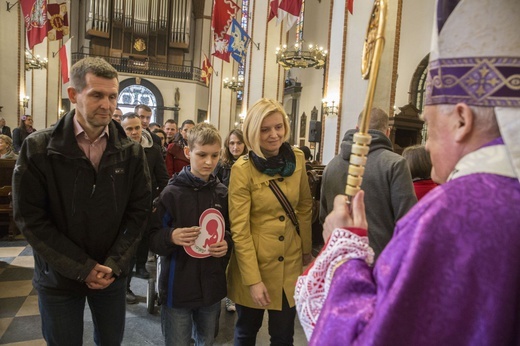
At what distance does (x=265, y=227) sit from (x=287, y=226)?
0.40 ft

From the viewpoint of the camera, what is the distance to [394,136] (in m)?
8.26

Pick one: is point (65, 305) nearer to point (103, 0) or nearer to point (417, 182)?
point (417, 182)

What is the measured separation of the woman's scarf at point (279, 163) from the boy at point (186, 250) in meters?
0.35

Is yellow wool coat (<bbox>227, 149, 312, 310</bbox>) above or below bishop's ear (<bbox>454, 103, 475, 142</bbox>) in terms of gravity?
below

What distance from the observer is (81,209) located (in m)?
1.76

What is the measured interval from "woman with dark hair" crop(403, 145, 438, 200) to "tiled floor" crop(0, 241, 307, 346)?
1534mm

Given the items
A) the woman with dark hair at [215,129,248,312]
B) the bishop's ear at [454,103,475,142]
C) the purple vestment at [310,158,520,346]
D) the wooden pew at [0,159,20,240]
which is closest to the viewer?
the purple vestment at [310,158,520,346]

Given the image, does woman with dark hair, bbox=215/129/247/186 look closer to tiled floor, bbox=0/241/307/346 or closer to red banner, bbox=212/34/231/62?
tiled floor, bbox=0/241/307/346

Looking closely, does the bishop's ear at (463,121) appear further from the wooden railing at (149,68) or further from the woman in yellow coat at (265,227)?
A: the wooden railing at (149,68)

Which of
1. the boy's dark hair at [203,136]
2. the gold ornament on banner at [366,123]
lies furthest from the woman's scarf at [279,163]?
the gold ornament on banner at [366,123]

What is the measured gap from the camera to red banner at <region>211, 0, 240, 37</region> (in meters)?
10.4

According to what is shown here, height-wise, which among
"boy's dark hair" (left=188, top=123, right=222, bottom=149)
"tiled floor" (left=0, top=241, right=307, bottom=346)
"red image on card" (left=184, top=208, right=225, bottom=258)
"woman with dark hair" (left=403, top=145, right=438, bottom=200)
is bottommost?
"tiled floor" (left=0, top=241, right=307, bottom=346)

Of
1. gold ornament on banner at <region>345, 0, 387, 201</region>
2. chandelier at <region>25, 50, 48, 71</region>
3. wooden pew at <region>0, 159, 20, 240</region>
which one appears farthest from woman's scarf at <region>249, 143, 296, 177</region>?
chandelier at <region>25, 50, 48, 71</region>

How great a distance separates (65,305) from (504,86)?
6.40 feet
